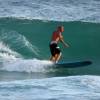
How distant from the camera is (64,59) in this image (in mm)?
21828

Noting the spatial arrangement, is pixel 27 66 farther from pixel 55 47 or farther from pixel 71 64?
pixel 71 64

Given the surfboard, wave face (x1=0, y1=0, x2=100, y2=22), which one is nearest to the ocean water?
wave face (x1=0, y1=0, x2=100, y2=22)

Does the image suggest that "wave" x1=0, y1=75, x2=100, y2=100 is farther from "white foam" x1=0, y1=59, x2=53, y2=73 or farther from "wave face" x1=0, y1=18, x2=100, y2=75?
"wave face" x1=0, y1=18, x2=100, y2=75

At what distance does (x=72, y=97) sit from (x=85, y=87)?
1.09m

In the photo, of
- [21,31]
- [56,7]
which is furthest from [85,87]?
[56,7]

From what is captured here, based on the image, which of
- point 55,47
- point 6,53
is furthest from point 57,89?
point 6,53

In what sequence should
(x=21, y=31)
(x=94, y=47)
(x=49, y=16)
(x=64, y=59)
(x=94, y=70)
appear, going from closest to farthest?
(x=94, y=70) < (x=64, y=59) < (x=94, y=47) < (x=21, y=31) < (x=49, y=16)

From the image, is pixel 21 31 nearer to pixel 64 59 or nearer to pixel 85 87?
pixel 64 59

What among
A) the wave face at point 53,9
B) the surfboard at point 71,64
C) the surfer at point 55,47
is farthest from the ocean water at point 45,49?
the surfer at point 55,47

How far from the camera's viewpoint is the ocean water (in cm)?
1433

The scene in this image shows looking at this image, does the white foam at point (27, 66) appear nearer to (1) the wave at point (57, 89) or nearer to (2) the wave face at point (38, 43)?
(2) the wave face at point (38, 43)

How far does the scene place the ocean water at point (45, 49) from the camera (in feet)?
47.0

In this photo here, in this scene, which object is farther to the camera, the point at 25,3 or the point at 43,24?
the point at 25,3

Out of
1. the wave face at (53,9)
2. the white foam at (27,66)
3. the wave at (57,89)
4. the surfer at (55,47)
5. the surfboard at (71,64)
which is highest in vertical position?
the wave at (57,89)
